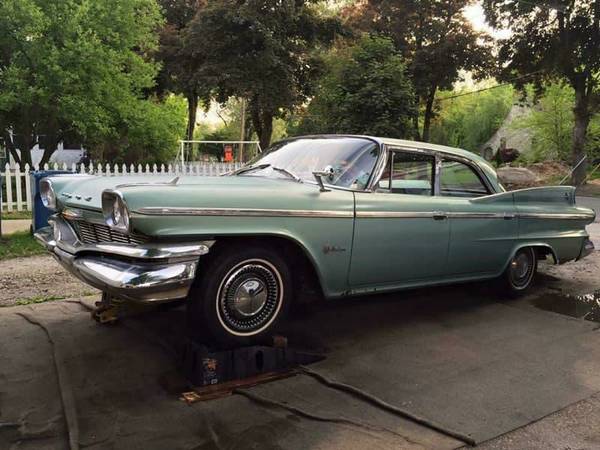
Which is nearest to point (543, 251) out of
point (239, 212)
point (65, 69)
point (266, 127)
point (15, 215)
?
point (239, 212)

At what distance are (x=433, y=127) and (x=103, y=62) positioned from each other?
32.5 meters

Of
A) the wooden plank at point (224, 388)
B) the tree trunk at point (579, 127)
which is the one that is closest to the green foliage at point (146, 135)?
the wooden plank at point (224, 388)

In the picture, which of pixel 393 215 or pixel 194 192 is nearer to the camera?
pixel 194 192

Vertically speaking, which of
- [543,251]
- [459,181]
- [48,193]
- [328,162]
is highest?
[328,162]

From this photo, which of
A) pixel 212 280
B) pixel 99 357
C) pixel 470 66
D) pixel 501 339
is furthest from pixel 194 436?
pixel 470 66

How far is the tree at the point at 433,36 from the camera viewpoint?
2555 centimetres

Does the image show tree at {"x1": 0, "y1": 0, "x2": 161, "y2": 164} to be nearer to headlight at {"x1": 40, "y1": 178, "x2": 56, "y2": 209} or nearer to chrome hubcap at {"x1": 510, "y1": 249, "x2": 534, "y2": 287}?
headlight at {"x1": 40, "y1": 178, "x2": 56, "y2": 209}

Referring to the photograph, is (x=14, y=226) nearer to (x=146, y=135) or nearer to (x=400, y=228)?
(x=146, y=135)

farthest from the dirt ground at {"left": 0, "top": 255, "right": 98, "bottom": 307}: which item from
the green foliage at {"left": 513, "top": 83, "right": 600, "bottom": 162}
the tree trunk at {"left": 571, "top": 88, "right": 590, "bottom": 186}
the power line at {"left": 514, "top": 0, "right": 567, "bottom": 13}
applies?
the green foliage at {"left": 513, "top": 83, "right": 600, "bottom": 162}

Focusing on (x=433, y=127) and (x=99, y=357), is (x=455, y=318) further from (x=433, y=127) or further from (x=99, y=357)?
(x=433, y=127)

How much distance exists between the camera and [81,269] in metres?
3.45

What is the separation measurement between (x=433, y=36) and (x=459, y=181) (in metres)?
23.2

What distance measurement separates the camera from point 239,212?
132 inches

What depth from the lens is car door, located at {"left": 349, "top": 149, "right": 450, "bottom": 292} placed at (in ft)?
13.0
